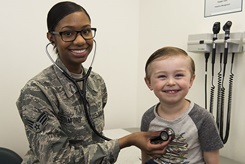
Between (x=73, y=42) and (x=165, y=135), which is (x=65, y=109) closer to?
(x=73, y=42)

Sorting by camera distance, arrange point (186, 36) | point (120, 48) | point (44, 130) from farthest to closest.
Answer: point (120, 48) < point (186, 36) < point (44, 130)

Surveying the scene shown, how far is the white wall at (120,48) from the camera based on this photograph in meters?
1.68

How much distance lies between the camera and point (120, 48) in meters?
2.29

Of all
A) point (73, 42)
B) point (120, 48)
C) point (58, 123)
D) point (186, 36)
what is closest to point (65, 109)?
point (58, 123)

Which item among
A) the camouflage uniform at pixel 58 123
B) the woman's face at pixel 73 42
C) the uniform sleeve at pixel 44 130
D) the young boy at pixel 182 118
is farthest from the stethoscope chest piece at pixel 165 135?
the woman's face at pixel 73 42

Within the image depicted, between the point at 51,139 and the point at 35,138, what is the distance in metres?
0.06

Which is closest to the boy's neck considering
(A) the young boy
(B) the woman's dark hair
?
(A) the young boy

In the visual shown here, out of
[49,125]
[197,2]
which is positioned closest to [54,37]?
[49,125]

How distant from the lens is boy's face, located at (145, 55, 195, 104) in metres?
0.95

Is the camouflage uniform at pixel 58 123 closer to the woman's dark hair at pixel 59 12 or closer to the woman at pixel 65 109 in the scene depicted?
the woman at pixel 65 109

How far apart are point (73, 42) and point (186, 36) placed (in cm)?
108

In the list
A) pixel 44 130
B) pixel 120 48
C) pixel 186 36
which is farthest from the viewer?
pixel 120 48

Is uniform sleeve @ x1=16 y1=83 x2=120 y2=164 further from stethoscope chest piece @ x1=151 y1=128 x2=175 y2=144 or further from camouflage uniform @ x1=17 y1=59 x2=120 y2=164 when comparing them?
stethoscope chest piece @ x1=151 y1=128 x2=175 y2=144

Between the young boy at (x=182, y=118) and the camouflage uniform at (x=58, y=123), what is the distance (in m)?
0.26
